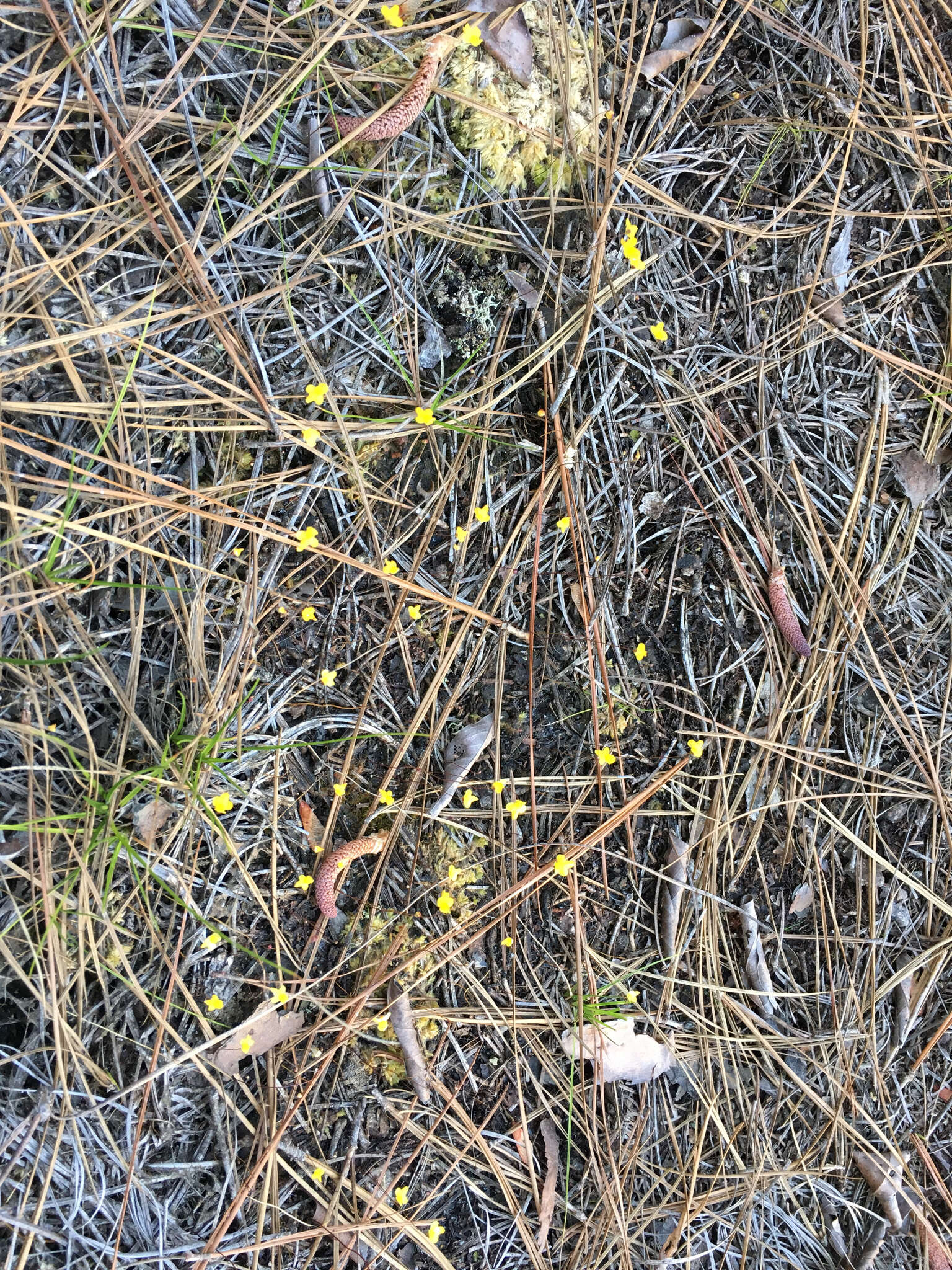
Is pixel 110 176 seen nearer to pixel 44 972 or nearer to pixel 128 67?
pixel 128 67

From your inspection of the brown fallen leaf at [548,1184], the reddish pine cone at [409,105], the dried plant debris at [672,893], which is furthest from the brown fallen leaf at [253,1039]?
the reddish pine cone at [409,105]

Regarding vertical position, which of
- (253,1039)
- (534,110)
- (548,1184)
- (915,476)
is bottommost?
(548,1184)

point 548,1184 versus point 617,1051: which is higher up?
point 617,1051

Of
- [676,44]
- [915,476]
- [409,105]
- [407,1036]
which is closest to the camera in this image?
[409,105]

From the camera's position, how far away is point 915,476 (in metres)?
2.13

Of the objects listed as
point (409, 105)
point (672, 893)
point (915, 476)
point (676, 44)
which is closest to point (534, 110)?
point (409, 105)

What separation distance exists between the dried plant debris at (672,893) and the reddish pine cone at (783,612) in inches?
24.4

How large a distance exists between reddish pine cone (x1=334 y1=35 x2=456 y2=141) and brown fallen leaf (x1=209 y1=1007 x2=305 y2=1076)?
83.0 inches

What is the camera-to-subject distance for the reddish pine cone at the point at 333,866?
1.79m

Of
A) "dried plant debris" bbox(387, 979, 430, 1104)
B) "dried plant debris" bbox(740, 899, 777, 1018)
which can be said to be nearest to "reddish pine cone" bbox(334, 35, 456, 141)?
"dried plant debris" bbox(387, 979, 430, 1104)

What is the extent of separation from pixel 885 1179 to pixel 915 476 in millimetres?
1962

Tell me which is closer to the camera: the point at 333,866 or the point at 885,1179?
the point at 333,866

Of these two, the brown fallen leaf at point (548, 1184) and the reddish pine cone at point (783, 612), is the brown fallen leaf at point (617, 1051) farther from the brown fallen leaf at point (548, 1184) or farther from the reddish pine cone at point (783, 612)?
the reddish pine cone at point (783, 612)

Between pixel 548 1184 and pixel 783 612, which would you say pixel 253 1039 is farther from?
pixel 783 612
